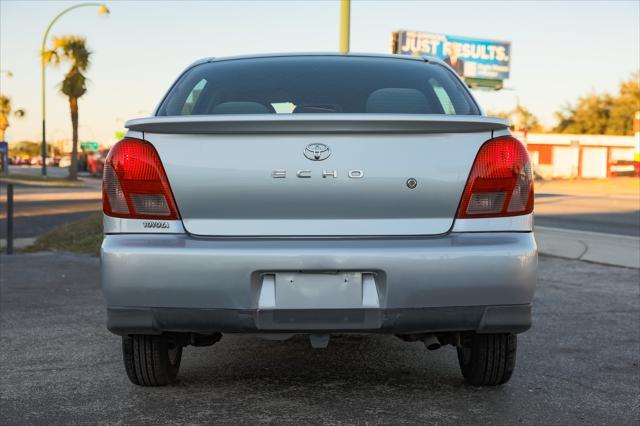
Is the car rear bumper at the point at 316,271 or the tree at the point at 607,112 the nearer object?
the car rear bumper at the point at 316,271

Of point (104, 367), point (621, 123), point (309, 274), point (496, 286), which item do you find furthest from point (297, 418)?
point (621, 123)

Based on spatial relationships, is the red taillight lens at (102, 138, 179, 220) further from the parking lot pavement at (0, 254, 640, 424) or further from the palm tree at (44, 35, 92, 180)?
the palm tree at (44, 35, 92, 180)

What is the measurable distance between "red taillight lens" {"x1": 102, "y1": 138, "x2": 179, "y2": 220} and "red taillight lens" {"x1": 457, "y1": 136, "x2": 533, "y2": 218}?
47.3 inches

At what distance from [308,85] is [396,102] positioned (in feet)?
1.83

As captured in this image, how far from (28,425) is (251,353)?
1569mm

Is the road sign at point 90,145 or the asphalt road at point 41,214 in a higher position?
the road sign at point 90,145

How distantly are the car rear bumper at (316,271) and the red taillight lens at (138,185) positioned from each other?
4.3 inches

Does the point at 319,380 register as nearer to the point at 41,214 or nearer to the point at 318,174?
the point at 318,174

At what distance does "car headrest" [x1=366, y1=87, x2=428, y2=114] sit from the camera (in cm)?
396

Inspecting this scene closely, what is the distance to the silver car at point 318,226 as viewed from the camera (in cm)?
318

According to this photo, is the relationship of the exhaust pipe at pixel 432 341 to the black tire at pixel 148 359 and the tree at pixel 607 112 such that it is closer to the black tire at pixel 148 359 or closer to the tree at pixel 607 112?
the black tire at pixel 148 359

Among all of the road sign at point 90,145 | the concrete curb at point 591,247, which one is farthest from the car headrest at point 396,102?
the road sign at point 90,145

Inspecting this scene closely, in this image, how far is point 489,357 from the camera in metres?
Result: 3.85

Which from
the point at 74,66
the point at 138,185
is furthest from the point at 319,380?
the point at 74,66
